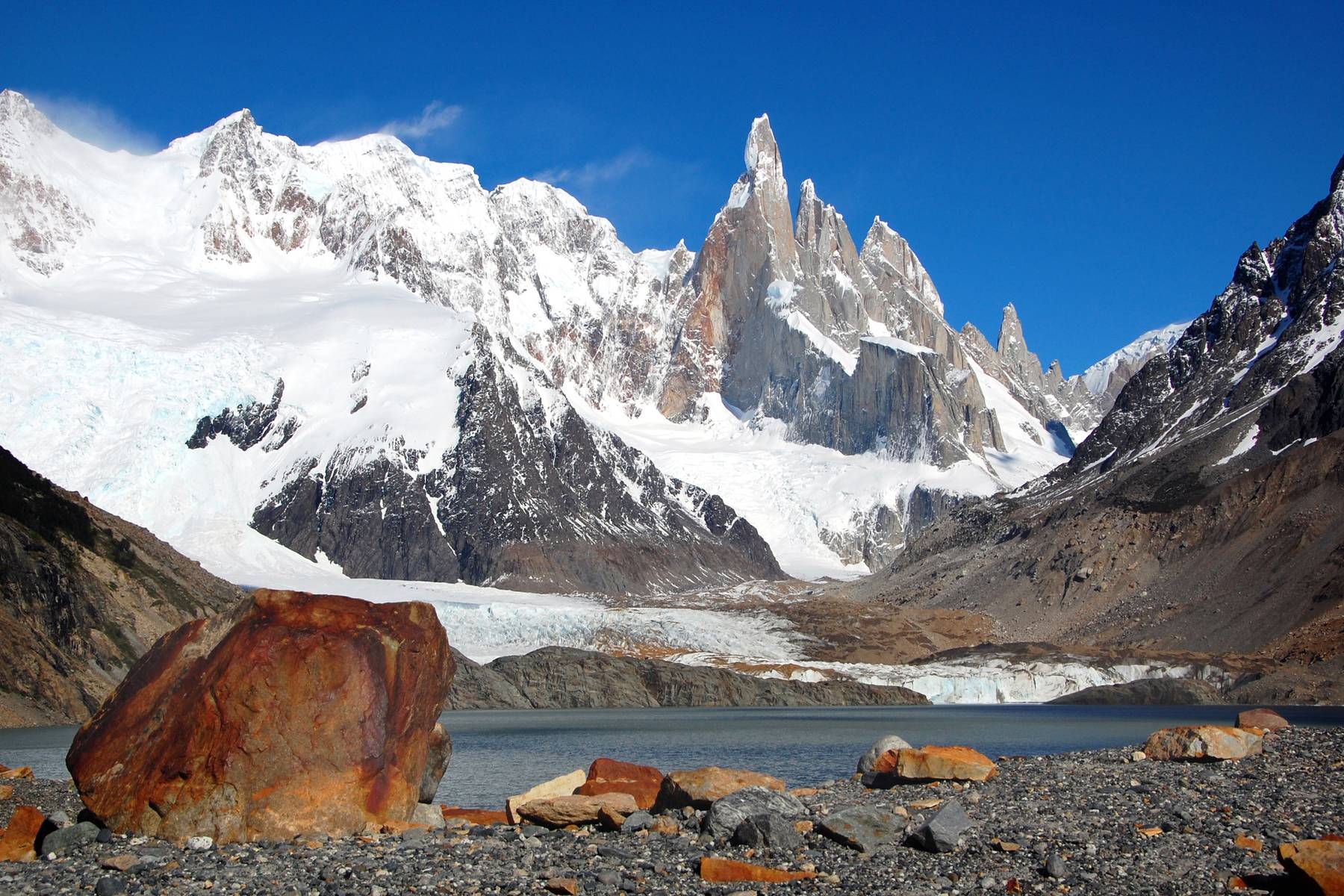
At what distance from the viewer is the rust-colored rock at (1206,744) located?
29984 mm

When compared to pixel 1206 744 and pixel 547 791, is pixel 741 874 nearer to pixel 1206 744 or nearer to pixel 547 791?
pixel 547 791

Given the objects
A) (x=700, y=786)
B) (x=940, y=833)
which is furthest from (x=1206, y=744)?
(x=700, y=786)

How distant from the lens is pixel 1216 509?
458 feet

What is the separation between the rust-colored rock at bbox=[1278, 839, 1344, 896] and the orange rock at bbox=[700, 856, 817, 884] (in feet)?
22.2

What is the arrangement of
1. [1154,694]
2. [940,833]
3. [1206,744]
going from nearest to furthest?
[940,833] < [1206,744] < [1154,694]

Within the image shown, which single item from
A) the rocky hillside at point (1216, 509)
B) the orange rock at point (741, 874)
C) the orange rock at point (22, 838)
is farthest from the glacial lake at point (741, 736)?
the rocky hillside at point (1216, 509)

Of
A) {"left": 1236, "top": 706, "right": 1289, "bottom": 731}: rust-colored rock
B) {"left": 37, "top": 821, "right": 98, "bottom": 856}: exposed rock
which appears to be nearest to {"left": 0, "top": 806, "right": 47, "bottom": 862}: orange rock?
{"left": 37, "top": 821, "right": 98, "bottom": 856}: exposed rock

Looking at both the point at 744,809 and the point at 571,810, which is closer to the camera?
the point at 744,809

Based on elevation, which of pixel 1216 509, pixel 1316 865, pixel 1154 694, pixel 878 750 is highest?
pixel 1216 509

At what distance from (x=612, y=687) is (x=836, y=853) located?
9741 cm

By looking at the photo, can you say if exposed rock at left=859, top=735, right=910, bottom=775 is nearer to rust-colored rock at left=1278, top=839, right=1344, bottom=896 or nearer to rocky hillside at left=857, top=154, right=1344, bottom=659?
rust-colored rock at left=1278, top=839, right=1344, bottom=896

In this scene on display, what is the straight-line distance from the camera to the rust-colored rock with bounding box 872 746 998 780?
95.1ft

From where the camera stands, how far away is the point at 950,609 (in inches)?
6570

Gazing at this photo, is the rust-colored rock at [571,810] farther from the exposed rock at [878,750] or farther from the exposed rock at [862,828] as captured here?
the exposed rock at [878,750]
